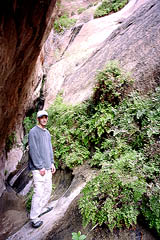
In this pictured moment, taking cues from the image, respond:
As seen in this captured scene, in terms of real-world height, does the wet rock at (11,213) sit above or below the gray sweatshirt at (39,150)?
below

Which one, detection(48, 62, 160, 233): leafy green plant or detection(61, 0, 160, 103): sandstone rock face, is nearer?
detection(48, 62, 160, 233): leafy green plant

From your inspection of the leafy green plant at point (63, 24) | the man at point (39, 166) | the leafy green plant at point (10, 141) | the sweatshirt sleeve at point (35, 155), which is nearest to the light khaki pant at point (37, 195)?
the man at point (39, 166)

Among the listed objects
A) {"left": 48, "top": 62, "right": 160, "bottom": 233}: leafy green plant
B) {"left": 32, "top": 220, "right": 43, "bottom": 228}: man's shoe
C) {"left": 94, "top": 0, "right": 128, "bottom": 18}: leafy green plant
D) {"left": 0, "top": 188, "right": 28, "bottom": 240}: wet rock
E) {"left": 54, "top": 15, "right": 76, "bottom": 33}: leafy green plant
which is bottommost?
{"left": 0, "top": 188, "right": 28, "bottom": 240}: wet rock

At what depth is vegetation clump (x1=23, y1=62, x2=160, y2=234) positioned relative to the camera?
310 cm

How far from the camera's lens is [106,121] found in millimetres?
5219

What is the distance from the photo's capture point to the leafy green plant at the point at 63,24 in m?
16.4

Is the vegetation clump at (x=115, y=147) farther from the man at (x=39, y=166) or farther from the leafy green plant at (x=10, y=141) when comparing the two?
the leafy green plant at (x=10, y=141)

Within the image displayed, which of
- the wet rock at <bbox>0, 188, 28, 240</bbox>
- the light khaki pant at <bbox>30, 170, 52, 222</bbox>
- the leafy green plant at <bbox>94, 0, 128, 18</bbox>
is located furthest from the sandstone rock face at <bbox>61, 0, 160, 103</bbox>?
the leafy green plant at <bbox>94, 0, 128, 18</bbox>

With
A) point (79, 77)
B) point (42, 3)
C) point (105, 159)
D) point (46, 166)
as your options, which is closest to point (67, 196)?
point (46, 166)

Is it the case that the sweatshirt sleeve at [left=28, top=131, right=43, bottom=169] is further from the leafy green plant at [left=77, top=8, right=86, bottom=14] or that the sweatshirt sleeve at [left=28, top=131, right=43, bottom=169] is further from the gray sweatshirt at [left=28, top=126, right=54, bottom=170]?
the leafy green plant at [left=77, top=8, right=86, bottom=14]

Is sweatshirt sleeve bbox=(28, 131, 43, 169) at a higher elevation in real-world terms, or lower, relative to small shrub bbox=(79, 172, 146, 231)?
higher

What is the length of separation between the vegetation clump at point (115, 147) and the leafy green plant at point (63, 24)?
38.5 ft

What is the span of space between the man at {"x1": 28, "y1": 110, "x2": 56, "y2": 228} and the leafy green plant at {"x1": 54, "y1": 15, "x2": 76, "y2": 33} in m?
14.8

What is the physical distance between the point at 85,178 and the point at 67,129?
223 cm
